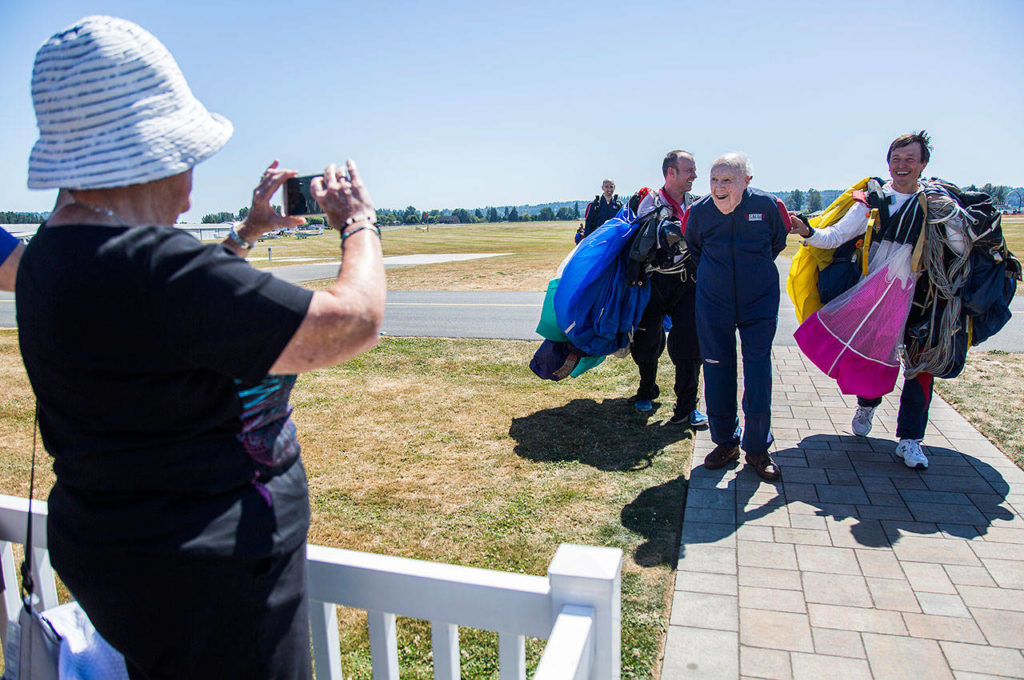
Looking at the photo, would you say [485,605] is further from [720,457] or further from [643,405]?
[643,405]

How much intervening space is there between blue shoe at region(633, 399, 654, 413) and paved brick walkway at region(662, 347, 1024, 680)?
0.97 metres

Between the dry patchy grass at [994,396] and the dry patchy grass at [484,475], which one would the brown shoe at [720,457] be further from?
the dry patchy grass at [994,396]

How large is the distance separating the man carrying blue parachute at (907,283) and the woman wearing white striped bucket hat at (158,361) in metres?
3.97

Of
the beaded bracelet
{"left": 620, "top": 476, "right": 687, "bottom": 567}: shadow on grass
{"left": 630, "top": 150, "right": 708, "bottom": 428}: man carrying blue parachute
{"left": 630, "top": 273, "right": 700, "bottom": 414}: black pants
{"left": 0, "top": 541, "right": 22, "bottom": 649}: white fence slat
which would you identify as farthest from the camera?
{"left": 630, "top": 273, "right": 700, "bottom": 414}: black pants

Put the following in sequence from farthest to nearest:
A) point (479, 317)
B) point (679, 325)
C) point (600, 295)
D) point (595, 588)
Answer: point (479, 317)
point (679, 325)
point (600, 295)
point (595, 588)

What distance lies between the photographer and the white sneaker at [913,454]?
4.61 metres

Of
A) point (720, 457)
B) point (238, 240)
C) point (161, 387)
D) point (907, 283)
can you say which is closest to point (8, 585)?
point (238, 240)

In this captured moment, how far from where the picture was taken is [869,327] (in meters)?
4.63

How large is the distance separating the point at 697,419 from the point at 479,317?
643cm

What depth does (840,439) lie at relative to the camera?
5.25 metres

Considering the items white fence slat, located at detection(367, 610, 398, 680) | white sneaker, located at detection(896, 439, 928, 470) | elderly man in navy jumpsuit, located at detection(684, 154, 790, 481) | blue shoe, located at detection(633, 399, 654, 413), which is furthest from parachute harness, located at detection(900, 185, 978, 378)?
white fence slat, located at detection(367, 610, 398, 680)

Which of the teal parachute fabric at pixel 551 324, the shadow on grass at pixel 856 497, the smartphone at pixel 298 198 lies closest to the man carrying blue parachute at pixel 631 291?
the teal parachute fabric at pixel 551 324

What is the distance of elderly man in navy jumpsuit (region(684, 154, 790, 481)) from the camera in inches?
170

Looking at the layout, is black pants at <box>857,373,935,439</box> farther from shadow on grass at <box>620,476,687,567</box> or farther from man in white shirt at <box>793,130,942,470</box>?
shadow on grass at <box>620,476,687,567</box>
